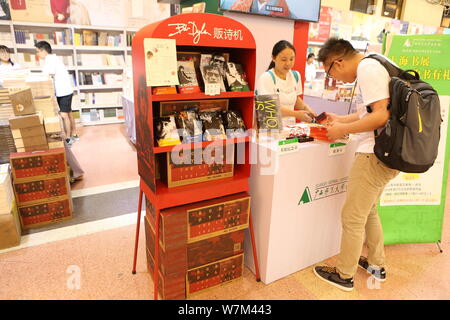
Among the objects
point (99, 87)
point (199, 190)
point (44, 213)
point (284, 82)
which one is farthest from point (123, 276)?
point (99, 87)

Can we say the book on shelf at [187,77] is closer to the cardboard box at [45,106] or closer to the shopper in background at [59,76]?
the cardboard box at [45,106]

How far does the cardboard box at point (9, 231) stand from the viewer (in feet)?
7.97

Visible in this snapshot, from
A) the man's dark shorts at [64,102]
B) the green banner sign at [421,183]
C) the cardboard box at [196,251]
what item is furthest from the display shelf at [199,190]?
the man's dark shorts at [64,102]

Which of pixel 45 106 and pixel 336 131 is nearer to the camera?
pixel 336 131

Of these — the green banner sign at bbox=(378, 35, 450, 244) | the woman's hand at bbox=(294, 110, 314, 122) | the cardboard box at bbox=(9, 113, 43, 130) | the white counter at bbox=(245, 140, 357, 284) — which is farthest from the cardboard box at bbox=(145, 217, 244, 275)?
the cardboard box at bbox=(9, 113, 43, 130)

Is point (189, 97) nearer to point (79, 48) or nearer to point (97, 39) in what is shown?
point (79, 48)

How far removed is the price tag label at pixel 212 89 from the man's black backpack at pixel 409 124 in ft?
2.75

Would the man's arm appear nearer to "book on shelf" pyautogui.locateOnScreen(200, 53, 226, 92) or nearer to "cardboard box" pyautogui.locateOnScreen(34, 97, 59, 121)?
"book on shelf" pyautogui.locateOnScreen(200, 53, 226, 92)

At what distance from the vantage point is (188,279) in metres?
1.94

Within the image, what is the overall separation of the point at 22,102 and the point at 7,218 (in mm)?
1046

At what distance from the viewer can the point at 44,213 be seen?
2.85m

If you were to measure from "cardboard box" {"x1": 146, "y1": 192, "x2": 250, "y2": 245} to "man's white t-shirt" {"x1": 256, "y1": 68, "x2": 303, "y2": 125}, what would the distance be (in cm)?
94

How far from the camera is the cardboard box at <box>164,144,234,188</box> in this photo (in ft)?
5.96
